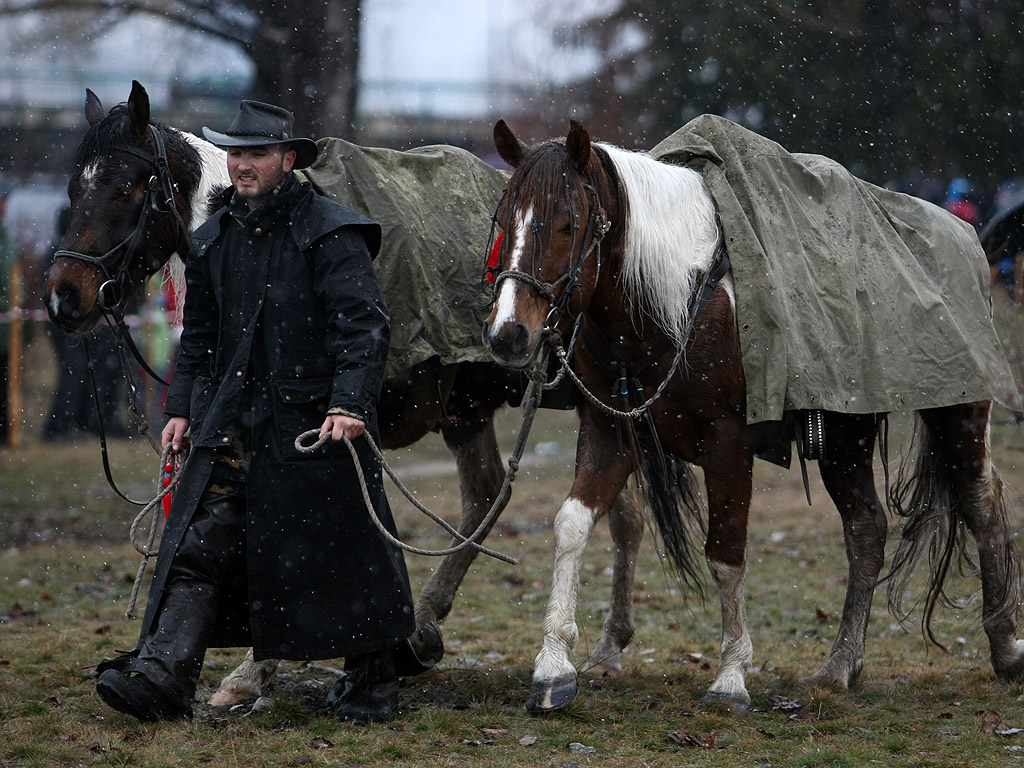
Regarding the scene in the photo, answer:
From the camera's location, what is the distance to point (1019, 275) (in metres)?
8.84

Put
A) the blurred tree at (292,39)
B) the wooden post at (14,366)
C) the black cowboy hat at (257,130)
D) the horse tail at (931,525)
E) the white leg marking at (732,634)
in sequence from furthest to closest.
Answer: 1. the wooden post at (14,366)
2. the blurred tree at (292,39)
3. the horse tail at (931,525)
4. the white leg marking at (732,634)
5. the black cowboy hat at (257,130)

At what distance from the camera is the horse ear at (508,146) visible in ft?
14.8

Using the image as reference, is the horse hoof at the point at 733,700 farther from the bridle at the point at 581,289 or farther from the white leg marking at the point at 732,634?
the bridle at the point at 581,289

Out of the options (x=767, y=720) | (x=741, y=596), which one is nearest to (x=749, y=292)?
(x=741, y=596)

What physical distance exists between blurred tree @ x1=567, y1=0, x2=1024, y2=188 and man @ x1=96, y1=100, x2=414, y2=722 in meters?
9.95

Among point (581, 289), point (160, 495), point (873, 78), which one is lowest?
point (160, 495)

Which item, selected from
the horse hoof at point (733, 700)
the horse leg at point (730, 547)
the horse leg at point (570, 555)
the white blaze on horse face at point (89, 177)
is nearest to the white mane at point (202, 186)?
the white blaze on horse face at point (89, 177)

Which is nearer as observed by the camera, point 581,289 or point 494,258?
point 581,289

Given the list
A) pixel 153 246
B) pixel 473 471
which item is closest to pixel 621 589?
pixel 473 471

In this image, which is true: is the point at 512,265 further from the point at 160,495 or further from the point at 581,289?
the point at 160,495

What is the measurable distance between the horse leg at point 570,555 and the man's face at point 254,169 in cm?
153

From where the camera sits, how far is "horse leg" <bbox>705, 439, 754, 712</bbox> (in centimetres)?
478

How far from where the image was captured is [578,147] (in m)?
4.44

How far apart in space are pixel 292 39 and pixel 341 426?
317 inches
